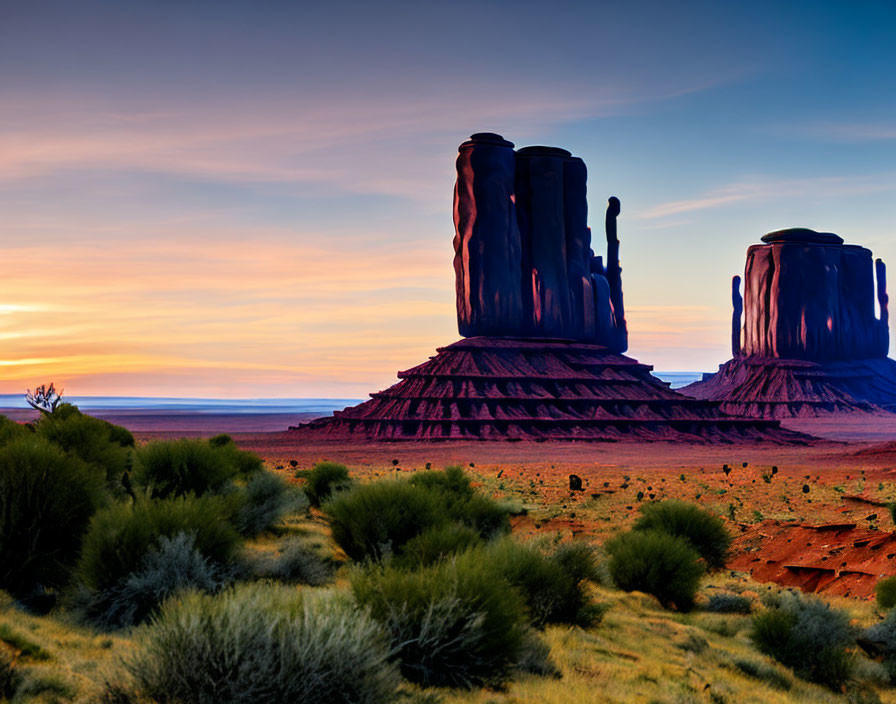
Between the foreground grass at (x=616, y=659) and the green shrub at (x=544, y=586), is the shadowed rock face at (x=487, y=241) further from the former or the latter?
the green shrub at (x=544, y=586)

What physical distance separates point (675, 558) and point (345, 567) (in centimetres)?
664

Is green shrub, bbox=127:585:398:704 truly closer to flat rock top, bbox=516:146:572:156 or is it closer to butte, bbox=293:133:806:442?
butte, bbox=293:133:806:442

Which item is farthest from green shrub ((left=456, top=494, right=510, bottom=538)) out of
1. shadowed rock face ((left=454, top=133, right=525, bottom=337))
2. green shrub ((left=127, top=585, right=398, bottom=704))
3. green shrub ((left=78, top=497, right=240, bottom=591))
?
shadowed rock face ((left=454, top=133, right=525, bottom=337))

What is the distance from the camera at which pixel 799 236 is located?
12219 centimetres

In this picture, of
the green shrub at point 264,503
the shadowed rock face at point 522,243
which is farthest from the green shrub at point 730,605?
the shadowed rock face at point 522,243

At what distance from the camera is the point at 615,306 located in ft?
334

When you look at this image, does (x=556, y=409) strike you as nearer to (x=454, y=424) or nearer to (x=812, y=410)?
(x=454, y=424)

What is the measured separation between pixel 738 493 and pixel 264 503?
17.8m

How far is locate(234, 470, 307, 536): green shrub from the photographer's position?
16.2 meters

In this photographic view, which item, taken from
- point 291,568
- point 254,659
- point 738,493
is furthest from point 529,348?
point 254,659

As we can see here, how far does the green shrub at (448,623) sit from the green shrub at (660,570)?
7.59 meters

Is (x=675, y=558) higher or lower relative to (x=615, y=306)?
lower

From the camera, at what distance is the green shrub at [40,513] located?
10375 mm

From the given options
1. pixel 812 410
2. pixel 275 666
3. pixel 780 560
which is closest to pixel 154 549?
pixel 275 666
